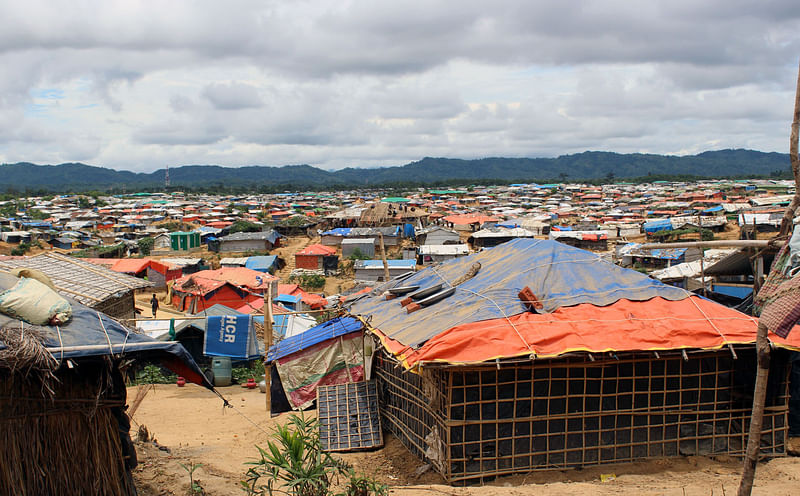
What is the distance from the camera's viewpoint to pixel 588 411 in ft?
28.6

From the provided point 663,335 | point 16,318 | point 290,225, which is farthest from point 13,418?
point 290,225

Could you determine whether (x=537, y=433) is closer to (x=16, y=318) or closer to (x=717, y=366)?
(x=717, y=366)

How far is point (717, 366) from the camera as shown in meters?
9.08

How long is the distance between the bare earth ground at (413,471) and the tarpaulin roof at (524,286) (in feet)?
6.74

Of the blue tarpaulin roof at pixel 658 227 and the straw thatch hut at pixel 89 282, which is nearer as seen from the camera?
the straw thatch hut at pixel 89 282

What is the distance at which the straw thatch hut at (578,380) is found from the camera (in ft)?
27.3

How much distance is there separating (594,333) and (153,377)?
12.6m

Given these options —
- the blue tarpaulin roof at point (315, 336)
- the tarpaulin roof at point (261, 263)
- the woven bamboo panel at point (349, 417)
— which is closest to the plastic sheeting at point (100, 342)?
the woven bamboo panel at point (349, 417)

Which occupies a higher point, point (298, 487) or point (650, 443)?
point (298, 487)

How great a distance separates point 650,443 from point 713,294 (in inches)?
345

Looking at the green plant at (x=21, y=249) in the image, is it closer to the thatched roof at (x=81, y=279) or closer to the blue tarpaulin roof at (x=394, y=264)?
the blue tarpaulin roof at (x=394, y=264)

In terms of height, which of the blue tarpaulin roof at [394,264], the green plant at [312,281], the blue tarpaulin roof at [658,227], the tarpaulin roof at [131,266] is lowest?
the green plant at [312,281]

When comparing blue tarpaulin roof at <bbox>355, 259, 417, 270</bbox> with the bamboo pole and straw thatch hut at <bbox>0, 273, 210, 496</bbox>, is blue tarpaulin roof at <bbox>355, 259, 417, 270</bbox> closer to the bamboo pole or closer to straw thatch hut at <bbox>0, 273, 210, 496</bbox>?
straw thatch hut at <bbox>0, 273, 210, 496</bbox>

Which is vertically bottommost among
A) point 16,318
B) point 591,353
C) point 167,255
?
point 167,255
